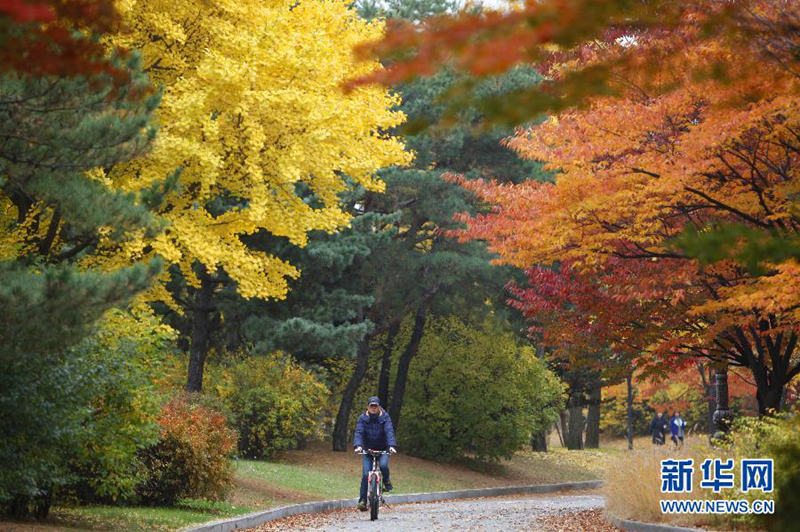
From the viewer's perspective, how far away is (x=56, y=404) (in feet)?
32.6

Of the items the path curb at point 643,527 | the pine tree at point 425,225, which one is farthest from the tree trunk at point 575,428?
the path curb at point 643,527

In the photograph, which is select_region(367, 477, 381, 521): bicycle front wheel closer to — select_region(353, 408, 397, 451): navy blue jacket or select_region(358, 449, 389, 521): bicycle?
select_region(358, 449, 389, 521): bicycle

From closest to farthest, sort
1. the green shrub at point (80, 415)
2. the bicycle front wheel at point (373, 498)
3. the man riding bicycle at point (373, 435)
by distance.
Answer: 1. the green shrub at point (80, 415)
2. the bicycle front wheel at point (373, 498)
3. the man riding bicycle at point (373, 435)

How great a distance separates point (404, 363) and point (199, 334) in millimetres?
9165

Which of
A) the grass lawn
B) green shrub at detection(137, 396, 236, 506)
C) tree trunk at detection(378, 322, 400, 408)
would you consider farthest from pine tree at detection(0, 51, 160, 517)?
tree trunk at detection(378, 322, 400, 408)

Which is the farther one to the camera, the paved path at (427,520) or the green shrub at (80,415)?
the paved path at (427,520)

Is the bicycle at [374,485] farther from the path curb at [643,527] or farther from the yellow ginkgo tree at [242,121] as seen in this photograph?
the yellow ginkgo tree at [242,121]

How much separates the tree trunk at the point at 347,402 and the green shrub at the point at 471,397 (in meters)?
1.79

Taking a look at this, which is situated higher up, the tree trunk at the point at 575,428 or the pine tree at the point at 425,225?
the pine tree at the point at 425,225

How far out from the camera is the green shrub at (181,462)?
47.7ft

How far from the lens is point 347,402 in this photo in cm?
3228

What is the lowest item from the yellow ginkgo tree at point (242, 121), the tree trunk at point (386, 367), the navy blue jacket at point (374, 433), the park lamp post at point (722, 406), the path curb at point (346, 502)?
the path curb at point (346, 502)

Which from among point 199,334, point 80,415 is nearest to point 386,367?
point 199,334

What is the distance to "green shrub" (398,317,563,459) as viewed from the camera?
104 ft
